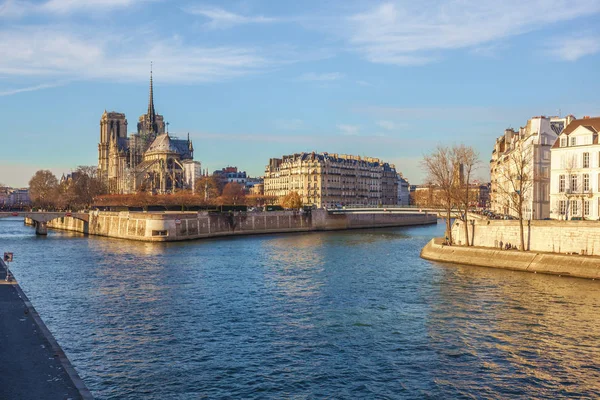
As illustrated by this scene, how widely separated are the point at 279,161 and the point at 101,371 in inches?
5675

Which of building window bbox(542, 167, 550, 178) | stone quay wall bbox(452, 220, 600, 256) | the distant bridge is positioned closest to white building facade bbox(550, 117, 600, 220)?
building window bbox(542, 167, 550, 178)

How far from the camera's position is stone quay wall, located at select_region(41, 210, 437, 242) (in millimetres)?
74625

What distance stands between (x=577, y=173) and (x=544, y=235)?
7.74 m

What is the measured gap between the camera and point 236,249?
206 ft

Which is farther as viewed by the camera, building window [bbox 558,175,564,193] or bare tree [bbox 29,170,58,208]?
bare tree [bbox 29,170,58,208]

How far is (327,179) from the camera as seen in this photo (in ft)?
443

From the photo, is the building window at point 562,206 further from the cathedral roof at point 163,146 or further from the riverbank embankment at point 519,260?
the cathedral roof at point 163,146

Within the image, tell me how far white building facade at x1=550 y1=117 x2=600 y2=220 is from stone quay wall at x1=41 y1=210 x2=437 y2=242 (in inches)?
1490

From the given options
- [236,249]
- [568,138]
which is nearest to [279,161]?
[236,249]

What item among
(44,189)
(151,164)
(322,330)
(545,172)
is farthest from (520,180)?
(151,164)

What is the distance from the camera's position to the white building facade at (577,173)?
4688 cm

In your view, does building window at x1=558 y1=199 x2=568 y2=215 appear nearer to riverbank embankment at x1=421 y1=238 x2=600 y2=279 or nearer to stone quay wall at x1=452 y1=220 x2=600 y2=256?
stone quay wall at x1=452 y1=220 x2=600 y2=256

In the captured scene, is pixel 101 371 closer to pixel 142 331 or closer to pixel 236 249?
pixel 142 331

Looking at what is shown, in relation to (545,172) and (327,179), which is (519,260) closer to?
(545,172)
